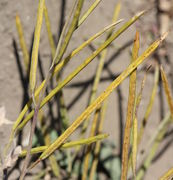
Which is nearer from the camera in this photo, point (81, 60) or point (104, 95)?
point (104, 95)

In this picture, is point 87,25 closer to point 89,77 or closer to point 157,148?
point 89,77

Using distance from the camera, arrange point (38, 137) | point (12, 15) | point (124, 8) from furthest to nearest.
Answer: point (124, 8) → point (38, 137) → point (12, 15)

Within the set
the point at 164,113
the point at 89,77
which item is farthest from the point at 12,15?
the point at 164,113

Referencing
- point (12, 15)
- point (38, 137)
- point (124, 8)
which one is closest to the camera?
point (12, 15)

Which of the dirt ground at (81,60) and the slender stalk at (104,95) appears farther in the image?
the dirt ground at (81,60)

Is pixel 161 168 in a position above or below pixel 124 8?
below

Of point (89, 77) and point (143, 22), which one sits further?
point (143, 22)

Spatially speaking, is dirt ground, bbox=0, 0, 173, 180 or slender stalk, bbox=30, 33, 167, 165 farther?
dirt ground, bbox=0, 0, 173, 180

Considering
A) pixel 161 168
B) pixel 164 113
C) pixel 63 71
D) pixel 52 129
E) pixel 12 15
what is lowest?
pixel 161 168
